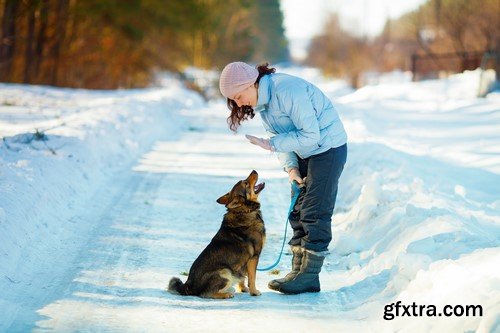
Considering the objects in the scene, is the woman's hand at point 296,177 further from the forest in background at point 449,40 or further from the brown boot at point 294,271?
the forest in background at point 449,40

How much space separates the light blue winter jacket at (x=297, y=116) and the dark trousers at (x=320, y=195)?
88mm

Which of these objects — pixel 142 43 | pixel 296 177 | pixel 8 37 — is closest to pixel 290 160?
pixel 296 177

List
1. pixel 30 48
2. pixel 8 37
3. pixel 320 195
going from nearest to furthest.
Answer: pixel 320 195, pixel 8 37, pixel 30 48

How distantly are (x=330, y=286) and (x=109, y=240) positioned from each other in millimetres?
2641

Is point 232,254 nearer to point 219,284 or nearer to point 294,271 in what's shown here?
→ point 219,284

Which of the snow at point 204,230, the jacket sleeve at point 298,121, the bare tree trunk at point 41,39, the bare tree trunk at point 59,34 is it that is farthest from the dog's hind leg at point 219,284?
the bare tree trunk at point 59,34

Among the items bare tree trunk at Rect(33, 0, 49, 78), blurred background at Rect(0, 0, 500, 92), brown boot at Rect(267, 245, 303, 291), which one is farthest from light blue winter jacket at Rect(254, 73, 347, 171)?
bare tree trunk at Rect(33, 0, 49, 78)

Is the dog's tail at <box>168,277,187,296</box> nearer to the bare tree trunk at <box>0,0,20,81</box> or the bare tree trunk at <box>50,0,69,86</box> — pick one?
the bare tree trunk at <box>0,0,20,81</box>

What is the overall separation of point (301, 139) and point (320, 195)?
57 centimetres

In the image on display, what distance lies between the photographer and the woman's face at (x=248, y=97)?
5.45m

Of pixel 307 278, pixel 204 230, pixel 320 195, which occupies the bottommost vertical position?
pixel 204 230

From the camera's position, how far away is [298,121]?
5.39 metres

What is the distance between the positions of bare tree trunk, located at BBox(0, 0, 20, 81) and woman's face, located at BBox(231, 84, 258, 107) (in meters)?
21.1

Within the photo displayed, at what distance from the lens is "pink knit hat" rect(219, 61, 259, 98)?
5355 millimetres
